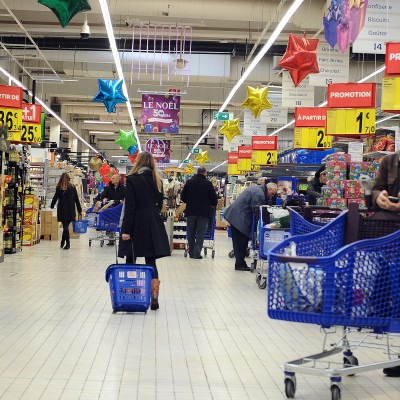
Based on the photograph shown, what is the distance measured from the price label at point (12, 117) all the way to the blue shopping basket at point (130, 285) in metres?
10.8

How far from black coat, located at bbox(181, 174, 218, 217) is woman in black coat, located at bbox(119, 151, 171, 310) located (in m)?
6.74

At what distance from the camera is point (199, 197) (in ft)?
47.9

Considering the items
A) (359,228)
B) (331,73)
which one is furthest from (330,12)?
(359,228)

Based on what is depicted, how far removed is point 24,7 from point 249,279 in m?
9.48

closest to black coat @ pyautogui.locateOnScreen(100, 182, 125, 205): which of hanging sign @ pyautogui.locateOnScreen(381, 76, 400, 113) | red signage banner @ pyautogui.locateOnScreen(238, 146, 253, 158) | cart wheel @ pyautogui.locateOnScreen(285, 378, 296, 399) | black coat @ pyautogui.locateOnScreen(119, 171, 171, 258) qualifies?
hanging sign @ pyautogui.locateOnScreen(381, 76, 400, 113)

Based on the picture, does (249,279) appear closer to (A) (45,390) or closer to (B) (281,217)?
(B) (281,217)

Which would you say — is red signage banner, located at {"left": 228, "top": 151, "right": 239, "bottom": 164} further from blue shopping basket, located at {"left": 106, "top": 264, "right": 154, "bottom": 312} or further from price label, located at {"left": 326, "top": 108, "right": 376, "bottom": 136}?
blue shopping basket, located at {"left": 106, "top": 264, "right": 154, "bottom": 312}

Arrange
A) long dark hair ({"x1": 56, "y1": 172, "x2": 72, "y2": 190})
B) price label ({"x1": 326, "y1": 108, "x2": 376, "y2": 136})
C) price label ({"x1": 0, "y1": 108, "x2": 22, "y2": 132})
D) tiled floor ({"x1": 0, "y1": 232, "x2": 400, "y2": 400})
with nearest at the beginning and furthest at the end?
tiled floor ({"x1": 0, "y1": 232, "x2": 400, "y2": 400}), price label ({"x1": 326, "y1": 108, "x2": 376, "y2": 136}), long dark hair ({"x1": 56, "y1": 172, "x2": 72, "y2": 190}), price label ({"x1": 0, "y1": 108, "x2": 22, "y2": 132})

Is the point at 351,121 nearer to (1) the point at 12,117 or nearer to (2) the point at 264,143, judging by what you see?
(1) the point at 12,117

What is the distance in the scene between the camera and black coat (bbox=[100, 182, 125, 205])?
55.5 ft

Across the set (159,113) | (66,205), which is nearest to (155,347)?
(66,205)

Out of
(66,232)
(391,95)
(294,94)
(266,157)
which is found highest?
(294,94)

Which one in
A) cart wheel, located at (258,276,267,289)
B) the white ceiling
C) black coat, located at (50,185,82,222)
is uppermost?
the white ceiling

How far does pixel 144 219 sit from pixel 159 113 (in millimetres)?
16591
